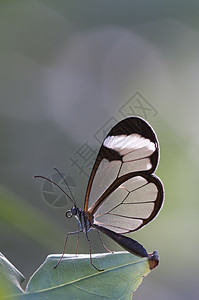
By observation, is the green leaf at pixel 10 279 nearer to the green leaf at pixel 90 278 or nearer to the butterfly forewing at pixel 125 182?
the green leaf at pixel 90 278

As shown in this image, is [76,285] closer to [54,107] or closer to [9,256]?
[9,256]

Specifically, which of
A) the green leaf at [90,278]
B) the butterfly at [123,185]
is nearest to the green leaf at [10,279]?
the green leaf at [90,278]

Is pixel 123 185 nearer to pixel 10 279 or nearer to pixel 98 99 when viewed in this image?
pixel 10 279

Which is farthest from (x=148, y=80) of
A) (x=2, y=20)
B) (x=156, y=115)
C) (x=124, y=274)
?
(x=124, y=274)

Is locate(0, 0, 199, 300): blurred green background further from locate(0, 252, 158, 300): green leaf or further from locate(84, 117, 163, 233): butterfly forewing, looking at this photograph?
locate(0, 252, 158, 300): green leaf

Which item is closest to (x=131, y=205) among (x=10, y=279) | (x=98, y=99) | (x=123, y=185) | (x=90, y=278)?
(x=123, y=185)

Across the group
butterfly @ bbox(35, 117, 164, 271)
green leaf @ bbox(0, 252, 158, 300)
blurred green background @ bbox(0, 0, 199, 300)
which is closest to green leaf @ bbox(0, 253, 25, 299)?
green leaf @ bbox(0, 252, 158, 300)

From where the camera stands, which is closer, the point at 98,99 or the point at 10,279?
the point at 10,279
